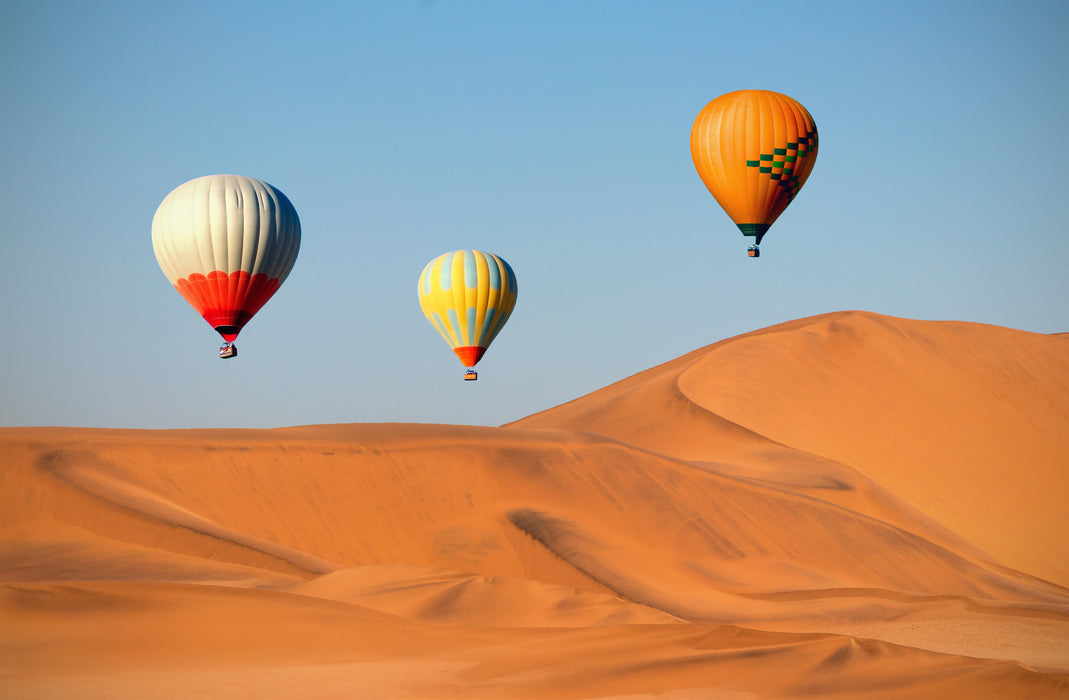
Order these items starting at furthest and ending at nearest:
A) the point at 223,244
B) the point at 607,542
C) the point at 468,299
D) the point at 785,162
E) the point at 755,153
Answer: the point at 468,299, the point at 785,162, the point at 755,153, the point at 607,542, the point at 223,244

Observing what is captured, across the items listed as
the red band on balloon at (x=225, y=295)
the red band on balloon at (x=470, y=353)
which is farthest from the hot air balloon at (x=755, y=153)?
the red band on balloon at (x=225, y=295)

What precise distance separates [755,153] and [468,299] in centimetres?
980

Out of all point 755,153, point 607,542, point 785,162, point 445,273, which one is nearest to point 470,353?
point 445,273

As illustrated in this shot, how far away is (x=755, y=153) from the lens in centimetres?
3762

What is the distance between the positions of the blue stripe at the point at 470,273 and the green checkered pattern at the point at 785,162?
8956mm

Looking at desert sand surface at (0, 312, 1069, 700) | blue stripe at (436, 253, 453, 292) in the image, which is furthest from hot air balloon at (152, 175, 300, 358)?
blue stripe at (436, 253, 453, 292)

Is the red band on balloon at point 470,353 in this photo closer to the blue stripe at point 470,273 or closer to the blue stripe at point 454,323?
the blue stripe at point 454,323

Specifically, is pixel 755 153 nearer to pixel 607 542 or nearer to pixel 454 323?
pixel 454 323

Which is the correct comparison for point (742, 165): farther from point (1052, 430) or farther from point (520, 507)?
point (1052, 430)

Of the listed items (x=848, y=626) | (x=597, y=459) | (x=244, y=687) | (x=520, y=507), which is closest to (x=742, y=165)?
(x=597, y=459)

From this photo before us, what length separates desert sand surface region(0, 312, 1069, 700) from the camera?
47.3ft

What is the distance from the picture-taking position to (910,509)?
144ft

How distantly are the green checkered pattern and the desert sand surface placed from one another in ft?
29.7

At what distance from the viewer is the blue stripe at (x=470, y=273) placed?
39.8 metres
